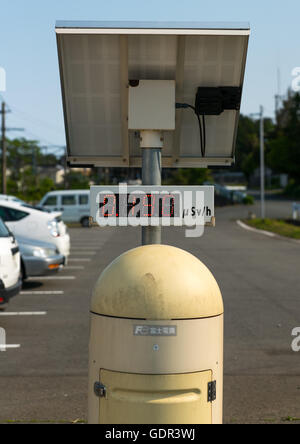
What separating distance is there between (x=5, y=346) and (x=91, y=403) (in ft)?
16.3

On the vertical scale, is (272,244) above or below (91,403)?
below

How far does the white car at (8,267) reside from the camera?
895 centimetres

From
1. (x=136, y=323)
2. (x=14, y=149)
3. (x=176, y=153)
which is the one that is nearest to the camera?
(x=136, y=323)

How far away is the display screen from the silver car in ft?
31.3

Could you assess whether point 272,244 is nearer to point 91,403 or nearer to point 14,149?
point 91,403

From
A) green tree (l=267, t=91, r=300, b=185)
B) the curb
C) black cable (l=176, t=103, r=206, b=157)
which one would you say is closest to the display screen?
black cable (l=176, t=103, r=206, b=157)

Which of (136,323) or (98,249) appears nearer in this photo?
(136,323)

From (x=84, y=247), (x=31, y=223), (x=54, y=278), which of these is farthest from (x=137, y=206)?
Result: (x=84, y=247)

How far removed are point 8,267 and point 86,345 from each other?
5.27 ft

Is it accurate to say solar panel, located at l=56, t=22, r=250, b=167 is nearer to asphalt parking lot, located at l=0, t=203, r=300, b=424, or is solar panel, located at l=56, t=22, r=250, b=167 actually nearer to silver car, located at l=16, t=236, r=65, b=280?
asphalt parking lot, located at l=0, t=203, r=300, b=424

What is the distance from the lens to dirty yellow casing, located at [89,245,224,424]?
3.58m

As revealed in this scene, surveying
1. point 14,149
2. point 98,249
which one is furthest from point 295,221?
point 14,149
